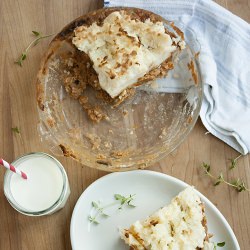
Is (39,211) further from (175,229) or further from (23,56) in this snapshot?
(23,56)

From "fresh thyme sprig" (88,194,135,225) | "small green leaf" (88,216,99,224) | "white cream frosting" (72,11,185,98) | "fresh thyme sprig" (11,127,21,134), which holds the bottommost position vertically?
"small green leaf" (88,216,99,224)

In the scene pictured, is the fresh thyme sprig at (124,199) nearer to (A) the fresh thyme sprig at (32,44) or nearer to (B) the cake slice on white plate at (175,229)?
(B) the cake slice on white plate at (175,229)

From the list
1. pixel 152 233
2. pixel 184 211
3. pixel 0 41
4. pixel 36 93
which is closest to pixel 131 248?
pixel 152 233

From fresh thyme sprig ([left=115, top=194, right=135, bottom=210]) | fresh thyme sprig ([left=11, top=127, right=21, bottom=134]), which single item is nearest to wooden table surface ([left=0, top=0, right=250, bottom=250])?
fresh thyme sprig ([left=11, top=127, right=21, bottom=134])

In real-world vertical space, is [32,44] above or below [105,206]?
above

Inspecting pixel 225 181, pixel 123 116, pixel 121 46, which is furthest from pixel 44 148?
pixel 225 181

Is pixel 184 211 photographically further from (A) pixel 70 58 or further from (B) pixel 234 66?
(A) pixel 70 58

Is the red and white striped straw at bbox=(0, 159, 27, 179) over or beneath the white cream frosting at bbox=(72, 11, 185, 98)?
beneath

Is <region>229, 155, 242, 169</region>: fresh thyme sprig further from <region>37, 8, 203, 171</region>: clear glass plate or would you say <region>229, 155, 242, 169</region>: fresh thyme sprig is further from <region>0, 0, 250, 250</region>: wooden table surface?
<region>37, 8, 203, 171</region>: clear glass plate
